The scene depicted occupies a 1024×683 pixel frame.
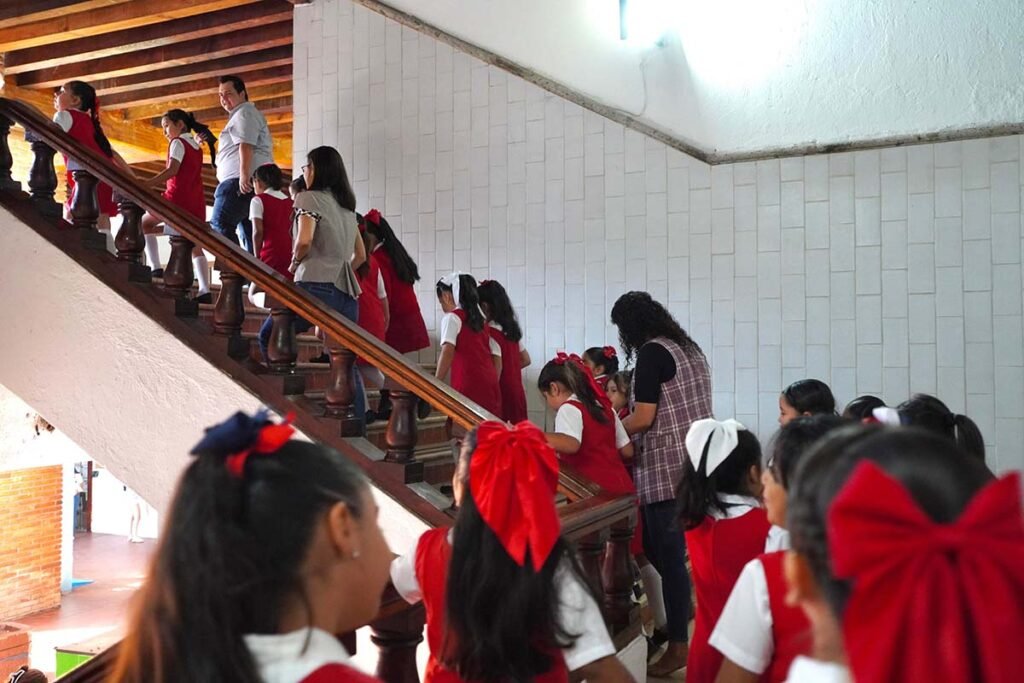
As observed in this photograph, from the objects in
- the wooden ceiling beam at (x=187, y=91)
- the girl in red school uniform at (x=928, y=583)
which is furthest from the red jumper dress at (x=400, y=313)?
the girl in red school uniform at (x=928, y=583)

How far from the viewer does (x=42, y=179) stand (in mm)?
3910

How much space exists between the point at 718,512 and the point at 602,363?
2.17m

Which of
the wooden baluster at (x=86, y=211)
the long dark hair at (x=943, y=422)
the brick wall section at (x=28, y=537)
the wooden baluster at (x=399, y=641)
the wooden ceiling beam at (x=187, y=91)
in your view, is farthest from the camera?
the brick wall section at (x=28, y=537)

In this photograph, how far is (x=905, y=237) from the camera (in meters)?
4.32

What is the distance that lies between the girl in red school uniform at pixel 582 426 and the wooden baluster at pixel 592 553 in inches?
27.7

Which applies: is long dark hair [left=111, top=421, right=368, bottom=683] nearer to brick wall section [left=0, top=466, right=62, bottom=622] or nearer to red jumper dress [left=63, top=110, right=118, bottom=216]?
red jumper dress [left=63, top=110, right=118, bottom=216]

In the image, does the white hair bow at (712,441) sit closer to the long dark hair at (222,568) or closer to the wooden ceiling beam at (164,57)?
the long dark hair at (222,568)

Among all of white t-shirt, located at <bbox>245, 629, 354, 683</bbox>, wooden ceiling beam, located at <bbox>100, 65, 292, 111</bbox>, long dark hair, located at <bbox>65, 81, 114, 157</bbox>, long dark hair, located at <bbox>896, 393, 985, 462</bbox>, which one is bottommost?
white t-shirt, located at <bbox>245, 629, 354, 683</bbox>

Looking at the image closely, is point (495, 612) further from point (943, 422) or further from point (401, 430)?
point (401, 430)

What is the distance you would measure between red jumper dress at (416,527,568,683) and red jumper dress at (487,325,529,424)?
2.42 m

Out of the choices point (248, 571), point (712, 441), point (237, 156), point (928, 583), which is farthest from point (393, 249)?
point (928, 583)

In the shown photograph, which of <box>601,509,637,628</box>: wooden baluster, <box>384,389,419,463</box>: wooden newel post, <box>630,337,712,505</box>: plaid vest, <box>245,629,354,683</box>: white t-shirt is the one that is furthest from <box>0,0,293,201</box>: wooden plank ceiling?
<box>245,629,354,683</box>: white t-shirt

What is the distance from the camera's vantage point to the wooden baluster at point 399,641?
1724 mm

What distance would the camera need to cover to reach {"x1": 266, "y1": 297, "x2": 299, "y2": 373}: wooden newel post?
3459 mm
